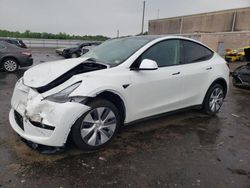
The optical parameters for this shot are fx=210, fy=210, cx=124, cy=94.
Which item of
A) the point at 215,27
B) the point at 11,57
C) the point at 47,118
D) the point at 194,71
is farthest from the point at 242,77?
the point at 215,27

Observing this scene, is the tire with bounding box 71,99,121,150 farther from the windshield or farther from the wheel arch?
the windshield

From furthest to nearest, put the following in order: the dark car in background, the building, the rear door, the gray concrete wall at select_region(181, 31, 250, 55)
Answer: the building
the gray concrete wall at select_region(181, 31, 250, 55)
the dark car in background
the rear door

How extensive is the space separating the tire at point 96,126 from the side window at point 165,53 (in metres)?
0.96

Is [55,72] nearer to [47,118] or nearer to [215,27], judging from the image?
[47,118]

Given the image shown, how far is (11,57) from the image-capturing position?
9.09 m

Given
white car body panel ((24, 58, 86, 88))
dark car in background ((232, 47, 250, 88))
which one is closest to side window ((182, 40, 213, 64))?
white car body panel ((24, 58, 86, 88))

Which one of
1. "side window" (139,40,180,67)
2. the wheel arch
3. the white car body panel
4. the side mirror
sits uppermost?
"side window" (139,40,180,67)

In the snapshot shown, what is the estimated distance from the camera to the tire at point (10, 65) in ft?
29.5

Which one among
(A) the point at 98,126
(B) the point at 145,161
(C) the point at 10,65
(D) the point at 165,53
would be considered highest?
(D) the point at 165,53

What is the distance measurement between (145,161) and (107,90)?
1030 mm

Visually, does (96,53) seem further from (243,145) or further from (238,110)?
(238,110)

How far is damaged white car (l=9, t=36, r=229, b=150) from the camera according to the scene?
2.49m

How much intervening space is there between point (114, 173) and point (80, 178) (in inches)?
15.1

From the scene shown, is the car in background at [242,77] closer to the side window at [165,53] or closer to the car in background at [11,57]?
the side window at [165,53]
